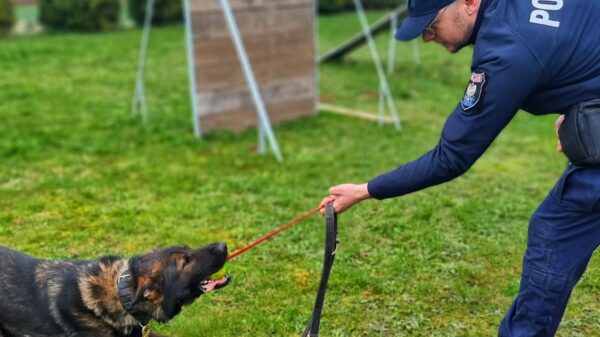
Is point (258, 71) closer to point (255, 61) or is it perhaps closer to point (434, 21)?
point (255, 61)

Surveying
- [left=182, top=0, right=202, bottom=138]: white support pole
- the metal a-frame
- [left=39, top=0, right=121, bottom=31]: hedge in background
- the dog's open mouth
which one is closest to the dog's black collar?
the dog's open mouth

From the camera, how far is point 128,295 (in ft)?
10.7

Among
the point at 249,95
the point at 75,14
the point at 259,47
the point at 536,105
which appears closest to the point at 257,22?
the point at 259,47

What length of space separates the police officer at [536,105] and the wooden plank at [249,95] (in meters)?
5.93

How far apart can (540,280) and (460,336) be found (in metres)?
1.29

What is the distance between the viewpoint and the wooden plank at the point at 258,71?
8602mm

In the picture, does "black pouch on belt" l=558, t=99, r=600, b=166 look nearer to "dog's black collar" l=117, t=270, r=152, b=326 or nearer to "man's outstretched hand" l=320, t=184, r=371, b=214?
"man's outstretched hand" l=320, t=184, r=371, b=214

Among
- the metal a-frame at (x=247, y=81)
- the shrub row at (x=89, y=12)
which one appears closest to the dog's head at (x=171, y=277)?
the metal a-frame at (x=247, y=81)

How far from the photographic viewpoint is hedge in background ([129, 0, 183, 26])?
19531mm

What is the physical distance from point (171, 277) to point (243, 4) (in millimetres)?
6171

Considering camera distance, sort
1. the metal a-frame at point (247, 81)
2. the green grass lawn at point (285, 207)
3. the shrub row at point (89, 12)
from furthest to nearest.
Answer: the shrub row at point (89, 12), the metal a-frame at point (247, 81), the green grass lawn at point (285, 207)

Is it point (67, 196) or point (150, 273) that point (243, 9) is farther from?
point (150, 273)

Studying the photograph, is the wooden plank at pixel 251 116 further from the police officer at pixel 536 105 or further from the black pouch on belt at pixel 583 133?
the black pouch on belt at pixel 583 133

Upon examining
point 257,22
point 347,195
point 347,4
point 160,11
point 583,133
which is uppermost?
point 583,133
